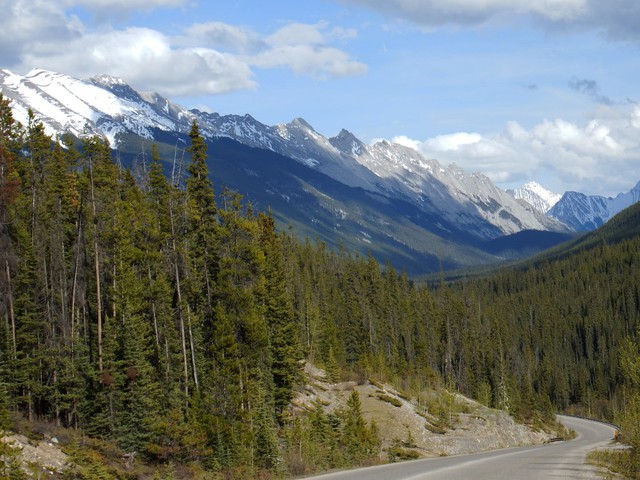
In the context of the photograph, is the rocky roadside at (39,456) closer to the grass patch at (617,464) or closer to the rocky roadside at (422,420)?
the grass patch at (617,464)

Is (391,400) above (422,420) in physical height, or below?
above

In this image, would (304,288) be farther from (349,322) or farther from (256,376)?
(256,376)

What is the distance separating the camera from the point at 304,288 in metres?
102

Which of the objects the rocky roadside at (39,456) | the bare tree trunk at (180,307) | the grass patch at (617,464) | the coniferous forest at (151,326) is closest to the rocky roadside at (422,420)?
the coniferous forest at (151,326)

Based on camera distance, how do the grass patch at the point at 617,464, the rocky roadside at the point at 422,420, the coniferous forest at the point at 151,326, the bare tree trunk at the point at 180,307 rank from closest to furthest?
the grass patch at the point at 617,464
the coniferous forest at the point at 151,326
the bare tree trunk at the point at 180,307
the rocky roadside at the point at 422,420

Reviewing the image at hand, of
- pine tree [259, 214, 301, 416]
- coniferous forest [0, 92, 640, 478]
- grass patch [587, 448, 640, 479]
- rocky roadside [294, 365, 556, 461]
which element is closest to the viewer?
grass patch [587, 448, 640, 479]

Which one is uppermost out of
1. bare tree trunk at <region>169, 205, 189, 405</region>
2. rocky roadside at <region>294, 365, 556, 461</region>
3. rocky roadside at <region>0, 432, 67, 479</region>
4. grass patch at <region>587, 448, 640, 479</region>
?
bare tree trunk at <region>169, 205, 189, 405</region>

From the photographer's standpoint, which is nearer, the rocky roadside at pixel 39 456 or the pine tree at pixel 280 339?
the rocky roadside at pixel 39 456

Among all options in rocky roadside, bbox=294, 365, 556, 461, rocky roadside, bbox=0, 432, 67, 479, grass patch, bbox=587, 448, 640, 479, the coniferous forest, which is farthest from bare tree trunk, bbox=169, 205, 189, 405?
grass patch, bbox=587, 448, 640, 479

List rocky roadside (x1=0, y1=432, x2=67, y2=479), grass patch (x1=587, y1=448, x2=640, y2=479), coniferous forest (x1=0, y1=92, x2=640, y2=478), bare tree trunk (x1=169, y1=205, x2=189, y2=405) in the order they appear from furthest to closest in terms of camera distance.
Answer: bare tree trunk (x1=169, y1=205, x2=189, y2=405) → coniferous forest (x1=0, y1=92, x2=640, y2=478) → rocky roadside (x1=0, y1=432, x2=67, y2=479) → grass patch (x1=587, y1=448, x2=640, y2=479)

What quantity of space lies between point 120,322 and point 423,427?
32937 mm

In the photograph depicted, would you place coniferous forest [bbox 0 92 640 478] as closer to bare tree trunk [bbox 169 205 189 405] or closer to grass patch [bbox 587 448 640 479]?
bare tree trunk [bbox 169 205 189 405]

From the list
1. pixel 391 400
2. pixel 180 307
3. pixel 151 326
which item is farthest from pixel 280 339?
pixel 391 400

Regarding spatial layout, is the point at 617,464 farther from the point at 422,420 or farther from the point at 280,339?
the point at 422,420
